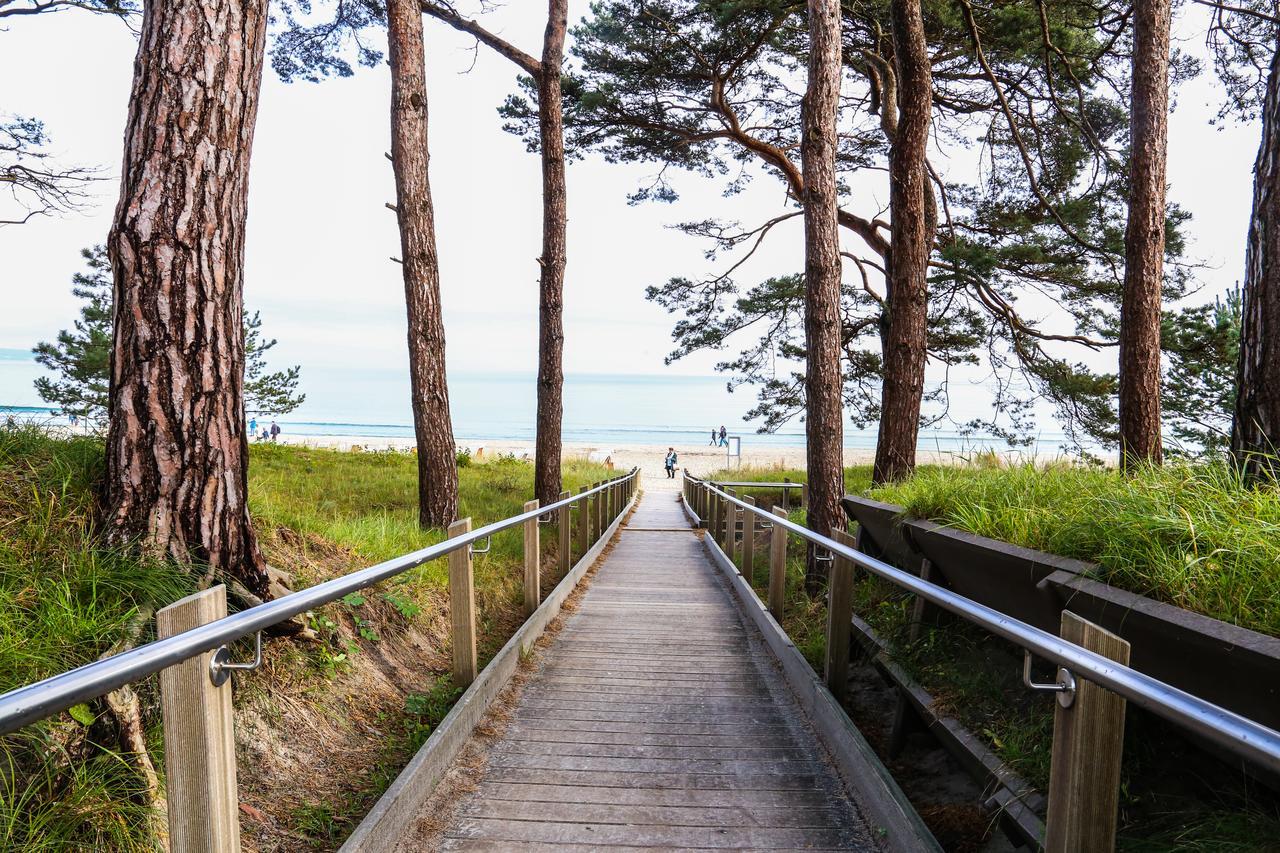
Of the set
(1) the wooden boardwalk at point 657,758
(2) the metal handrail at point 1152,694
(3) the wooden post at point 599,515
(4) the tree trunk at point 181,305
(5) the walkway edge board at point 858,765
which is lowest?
(1) the wooden boardwalk at point 657,758

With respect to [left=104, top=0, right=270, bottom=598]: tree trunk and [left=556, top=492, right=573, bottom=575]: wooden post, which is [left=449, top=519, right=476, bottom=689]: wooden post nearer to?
[left=104, top=0, right=270, bottom=598]: tree trunk

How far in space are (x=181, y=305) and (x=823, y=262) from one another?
5526 mm

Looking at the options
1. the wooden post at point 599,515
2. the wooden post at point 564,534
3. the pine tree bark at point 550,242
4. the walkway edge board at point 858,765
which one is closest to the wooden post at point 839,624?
the walkway edge board at point 858,765

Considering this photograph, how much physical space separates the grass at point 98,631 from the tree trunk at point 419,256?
2.04m

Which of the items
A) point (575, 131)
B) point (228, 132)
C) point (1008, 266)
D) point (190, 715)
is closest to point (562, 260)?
point (575, 131)

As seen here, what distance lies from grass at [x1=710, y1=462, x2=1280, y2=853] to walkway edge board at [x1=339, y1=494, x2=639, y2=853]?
2.11 meters

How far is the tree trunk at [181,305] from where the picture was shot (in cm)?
308

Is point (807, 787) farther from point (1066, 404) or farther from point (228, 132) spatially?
point (1066, 404)

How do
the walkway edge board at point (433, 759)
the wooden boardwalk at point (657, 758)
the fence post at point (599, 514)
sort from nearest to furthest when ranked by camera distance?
the walkway edge board at point (433, 759) < the wooden boardwalk at point (657, 758) < the fence post at point (599, 514)

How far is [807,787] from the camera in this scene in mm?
3027

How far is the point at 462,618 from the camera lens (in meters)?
3.62

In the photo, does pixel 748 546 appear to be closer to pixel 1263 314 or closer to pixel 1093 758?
pixel 1263 314

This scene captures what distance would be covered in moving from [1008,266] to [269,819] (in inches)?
473

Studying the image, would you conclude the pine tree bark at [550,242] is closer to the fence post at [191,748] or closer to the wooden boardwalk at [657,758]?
the wooden boardwalk at [657,758]
